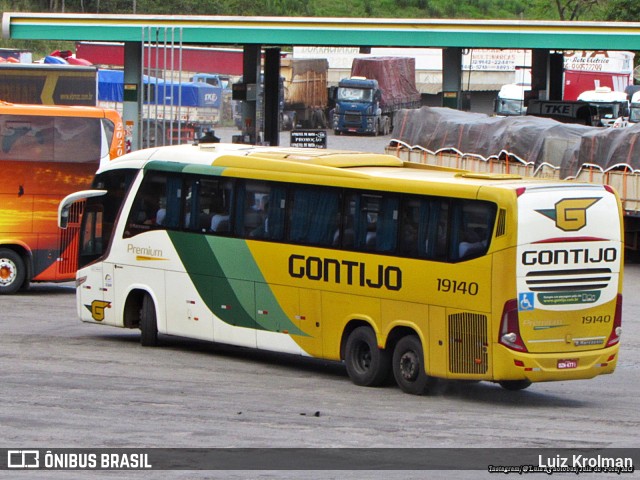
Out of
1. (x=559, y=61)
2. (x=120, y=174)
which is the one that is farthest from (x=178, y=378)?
(x=559, y=61)

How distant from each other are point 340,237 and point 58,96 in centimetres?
1888

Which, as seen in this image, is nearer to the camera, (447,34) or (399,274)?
(399,274)

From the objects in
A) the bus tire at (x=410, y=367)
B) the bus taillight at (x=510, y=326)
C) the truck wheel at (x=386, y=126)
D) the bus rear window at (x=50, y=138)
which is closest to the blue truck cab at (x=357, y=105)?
the truck wheel at (x=386, y=126)

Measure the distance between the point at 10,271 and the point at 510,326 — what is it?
13.8 m

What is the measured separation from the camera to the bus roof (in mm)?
14453

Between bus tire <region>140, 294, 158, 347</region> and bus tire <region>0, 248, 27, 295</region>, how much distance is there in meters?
6.83

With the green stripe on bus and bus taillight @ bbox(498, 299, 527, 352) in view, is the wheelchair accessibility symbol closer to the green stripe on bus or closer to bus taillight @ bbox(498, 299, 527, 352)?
bus taillight @ bbox(498, 299, 527, 352)

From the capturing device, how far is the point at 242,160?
55.6 feet

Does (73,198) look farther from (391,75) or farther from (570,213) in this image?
(391,75)

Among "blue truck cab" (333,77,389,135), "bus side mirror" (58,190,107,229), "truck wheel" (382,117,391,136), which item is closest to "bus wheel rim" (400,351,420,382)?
"bus side mirror" (58,190,107,229)

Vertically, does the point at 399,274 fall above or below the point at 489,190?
below

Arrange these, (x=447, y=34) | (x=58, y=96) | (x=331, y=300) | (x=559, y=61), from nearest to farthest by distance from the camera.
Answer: (x=331, y=300)
(x=58, y=96)
(x=447, y=34)
(x=559, y=61)

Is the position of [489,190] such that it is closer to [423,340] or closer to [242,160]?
[423,340]

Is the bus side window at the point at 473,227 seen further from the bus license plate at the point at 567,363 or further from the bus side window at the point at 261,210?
the bus side window at the point at 261,210
